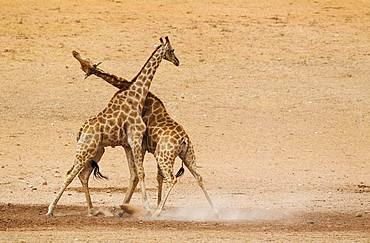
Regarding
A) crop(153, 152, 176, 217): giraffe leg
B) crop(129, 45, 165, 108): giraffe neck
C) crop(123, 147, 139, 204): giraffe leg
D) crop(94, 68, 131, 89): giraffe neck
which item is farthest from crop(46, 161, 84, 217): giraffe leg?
crop(94, 68, 131, 89): giraffe neck

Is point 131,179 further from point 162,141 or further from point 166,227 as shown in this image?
point 166,227

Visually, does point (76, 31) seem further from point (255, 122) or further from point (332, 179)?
point (332, 179)

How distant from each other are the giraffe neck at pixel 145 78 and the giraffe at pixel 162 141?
0.39 ft

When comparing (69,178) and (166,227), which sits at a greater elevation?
(69,178)

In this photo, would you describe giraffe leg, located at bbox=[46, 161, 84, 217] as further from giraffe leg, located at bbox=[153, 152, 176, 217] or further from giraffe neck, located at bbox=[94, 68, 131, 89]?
giraffe neck, located at bbox=[94, 68, 131, 89]

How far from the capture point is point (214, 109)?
85.1 feet

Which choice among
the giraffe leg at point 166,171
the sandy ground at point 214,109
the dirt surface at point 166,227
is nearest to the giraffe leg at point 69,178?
the dirt surface at point 166,227

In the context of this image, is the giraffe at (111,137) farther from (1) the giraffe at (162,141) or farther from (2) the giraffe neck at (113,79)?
(2) the giraffe neck at (113,79)

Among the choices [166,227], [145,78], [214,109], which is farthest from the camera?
[214,109]

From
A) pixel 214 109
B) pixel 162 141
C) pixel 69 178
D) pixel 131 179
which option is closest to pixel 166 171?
pixel 162 141

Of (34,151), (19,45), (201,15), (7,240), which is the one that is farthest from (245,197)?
(201,15)

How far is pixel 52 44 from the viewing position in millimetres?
30031

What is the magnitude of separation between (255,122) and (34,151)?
466cm

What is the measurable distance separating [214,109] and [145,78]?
9.02 m
